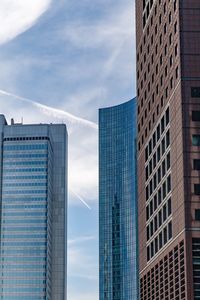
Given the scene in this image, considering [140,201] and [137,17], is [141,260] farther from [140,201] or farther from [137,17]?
[137,17]

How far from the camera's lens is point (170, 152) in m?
126

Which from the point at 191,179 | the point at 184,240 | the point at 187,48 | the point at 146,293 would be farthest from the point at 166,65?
the point at 146,293

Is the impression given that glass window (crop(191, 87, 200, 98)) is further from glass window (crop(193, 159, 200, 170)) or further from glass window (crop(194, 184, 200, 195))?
glass window (crop(194, 184, 200, 195))

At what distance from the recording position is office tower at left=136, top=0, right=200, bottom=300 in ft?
377

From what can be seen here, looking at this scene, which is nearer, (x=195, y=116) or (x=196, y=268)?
(x=196, y=268)

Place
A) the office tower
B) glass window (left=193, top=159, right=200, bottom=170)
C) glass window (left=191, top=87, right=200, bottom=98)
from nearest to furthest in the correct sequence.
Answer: the office tower
glass window (left=193, top=159, right=200, bottom=170)
glass window (left=191, top=87, right=200, bottom=98)

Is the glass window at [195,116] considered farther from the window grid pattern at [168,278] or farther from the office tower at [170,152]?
the window grid pattern at [168,278]

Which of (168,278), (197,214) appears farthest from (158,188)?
(197,214)

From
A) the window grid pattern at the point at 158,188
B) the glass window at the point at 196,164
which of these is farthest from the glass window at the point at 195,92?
the glass window at the point at 196,164

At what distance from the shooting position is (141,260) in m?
150

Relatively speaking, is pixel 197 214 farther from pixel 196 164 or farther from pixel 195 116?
pixel 195 116

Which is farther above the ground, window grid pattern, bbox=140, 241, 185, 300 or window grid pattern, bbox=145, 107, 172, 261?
window grid pattern, bbox=145, 107, 172, 261

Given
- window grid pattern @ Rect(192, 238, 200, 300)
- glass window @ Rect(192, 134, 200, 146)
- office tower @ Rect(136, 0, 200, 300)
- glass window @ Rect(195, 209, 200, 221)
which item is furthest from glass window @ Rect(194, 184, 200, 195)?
window grid pattern @ Rect(192, 238, 200, 300)

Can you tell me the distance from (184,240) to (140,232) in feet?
134
